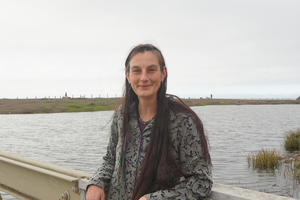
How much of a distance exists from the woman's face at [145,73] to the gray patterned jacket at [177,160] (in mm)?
245

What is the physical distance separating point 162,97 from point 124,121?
36 cm

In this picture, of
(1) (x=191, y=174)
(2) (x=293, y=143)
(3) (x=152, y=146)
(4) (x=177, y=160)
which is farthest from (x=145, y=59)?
(2) (x=293, y=143)

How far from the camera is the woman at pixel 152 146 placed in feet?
6.58

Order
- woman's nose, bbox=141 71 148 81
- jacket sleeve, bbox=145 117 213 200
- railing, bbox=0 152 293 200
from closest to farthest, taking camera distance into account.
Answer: jacket sleeve, bbox=145 117 213 200
woman's nose, bbox=141 71 148 81
railing, bbox=0 152 293 200

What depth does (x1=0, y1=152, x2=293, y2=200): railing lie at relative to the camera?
2971mm

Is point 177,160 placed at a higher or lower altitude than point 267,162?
higher

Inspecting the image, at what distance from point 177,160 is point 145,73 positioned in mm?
663

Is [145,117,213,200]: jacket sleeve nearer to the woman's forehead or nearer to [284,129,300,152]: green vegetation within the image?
the woman's forehead

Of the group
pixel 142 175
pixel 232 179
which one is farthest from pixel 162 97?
pixel 232 179

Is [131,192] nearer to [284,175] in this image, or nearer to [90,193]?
[90,193]

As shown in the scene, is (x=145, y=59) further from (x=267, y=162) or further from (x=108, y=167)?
(x=267, y=162)

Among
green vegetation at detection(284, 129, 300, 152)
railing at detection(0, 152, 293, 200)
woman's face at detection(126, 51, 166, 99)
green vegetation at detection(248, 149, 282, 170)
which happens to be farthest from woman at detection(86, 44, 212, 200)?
green vegetation at detection(284, 129, 300, 152)

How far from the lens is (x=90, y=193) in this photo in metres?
2.41

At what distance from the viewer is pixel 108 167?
2.51 metres
